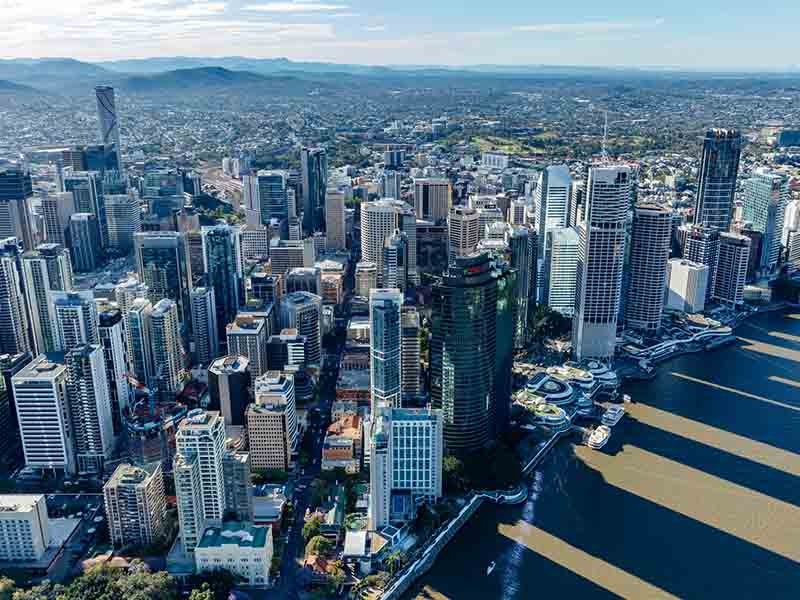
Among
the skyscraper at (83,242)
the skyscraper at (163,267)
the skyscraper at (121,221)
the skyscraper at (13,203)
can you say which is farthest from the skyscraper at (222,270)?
the skyscraper at (121,221)

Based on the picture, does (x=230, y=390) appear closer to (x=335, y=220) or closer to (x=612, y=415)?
(x=612, y=415)

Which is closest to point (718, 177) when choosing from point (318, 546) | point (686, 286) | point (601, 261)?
point (686, 286)

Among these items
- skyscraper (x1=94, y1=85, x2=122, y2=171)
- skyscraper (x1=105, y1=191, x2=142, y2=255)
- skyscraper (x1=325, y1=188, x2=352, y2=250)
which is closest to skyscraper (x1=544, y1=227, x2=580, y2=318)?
skyscraper (x1=325, y1=188, x2=352, y2=250)

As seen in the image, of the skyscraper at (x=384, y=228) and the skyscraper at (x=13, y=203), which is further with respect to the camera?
the skyscraper at (x=384, y=228)

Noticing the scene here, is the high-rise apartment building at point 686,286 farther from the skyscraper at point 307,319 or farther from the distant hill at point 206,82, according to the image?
the distant hill at point 206,82

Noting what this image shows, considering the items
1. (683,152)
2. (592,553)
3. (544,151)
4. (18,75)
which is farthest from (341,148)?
(18,75)

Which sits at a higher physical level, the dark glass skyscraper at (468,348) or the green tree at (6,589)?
the dark glass skyscraper at (468,348)

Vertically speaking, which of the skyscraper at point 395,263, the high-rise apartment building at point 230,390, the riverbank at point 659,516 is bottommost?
the riverbank at point 659,516
